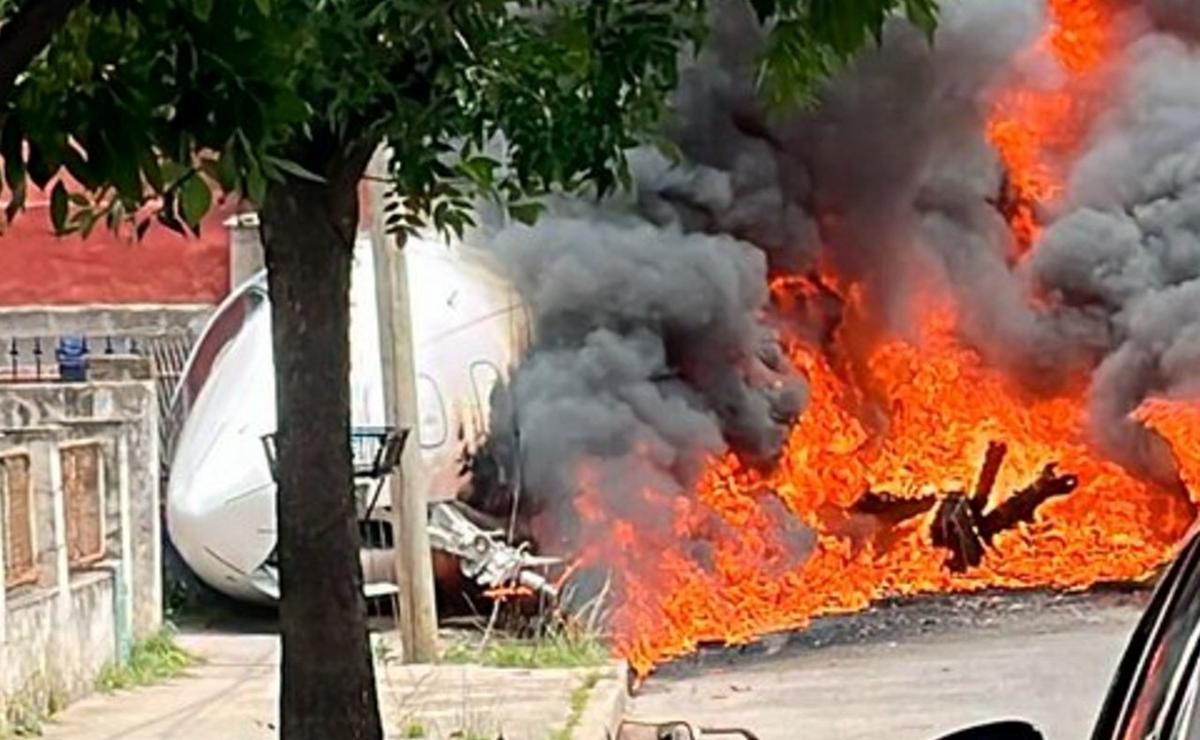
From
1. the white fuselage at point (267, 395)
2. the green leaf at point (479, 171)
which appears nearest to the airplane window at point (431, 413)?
the white fuselage at point (267, 395)

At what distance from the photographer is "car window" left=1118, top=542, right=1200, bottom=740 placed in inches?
101

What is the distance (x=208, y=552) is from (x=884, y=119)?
16.1 ft

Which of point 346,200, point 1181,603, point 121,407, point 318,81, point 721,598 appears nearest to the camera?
point 1181,603

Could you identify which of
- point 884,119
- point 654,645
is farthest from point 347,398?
point 884,119

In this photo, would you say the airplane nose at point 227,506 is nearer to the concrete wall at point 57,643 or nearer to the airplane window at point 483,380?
the airplane window at point 483,380

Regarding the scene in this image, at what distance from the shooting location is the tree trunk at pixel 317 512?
21.5ft

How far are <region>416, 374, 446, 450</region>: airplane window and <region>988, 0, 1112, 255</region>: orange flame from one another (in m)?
3.83

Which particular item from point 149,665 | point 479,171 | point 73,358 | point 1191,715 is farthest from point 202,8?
point 73,358

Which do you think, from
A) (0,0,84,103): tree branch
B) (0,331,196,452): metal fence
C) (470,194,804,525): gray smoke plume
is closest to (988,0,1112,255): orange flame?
(470,194,804,525): gray smoke plume

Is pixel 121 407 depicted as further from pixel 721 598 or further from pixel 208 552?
pixel 721 598

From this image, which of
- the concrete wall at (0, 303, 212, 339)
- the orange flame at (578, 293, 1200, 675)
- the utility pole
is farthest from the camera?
the concrete wall at (0, 303, 212, 339)

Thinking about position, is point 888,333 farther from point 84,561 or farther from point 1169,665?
point 1169,665

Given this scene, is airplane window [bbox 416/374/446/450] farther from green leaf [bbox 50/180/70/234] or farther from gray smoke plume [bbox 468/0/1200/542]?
green leaf [bbox 50/180/70/234]

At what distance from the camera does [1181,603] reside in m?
2.91
